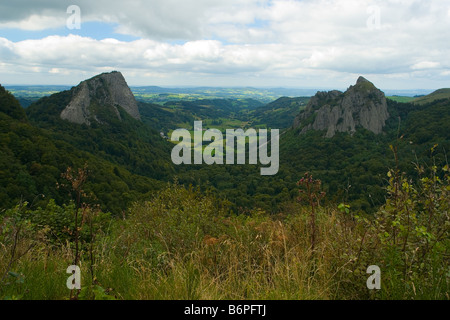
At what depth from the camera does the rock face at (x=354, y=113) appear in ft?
342

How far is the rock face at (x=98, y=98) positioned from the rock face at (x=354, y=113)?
297ft

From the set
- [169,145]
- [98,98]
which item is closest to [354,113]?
[169,145]

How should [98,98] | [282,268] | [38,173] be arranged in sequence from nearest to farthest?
[282,268]
[38,173]
[98,98]

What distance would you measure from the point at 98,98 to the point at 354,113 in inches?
4440

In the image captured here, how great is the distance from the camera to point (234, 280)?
314 centimetres

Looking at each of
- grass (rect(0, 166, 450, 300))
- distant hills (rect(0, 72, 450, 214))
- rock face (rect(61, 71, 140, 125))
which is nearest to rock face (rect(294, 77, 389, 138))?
distant hills (rect(0, 72, 450, 214))

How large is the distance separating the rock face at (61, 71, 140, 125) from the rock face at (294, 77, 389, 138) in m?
90.4

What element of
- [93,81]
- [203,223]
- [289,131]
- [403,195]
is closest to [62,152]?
[203,223]

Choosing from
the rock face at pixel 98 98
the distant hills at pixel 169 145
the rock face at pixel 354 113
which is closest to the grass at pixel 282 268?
the distant hills at pixel 169 145

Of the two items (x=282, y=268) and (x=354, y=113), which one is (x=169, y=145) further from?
(x=282, y=268)

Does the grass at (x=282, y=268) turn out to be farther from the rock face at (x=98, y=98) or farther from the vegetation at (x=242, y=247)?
the rock face at (x=98, y=98)

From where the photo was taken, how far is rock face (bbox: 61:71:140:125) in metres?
104

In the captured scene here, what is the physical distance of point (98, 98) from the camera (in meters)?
126
